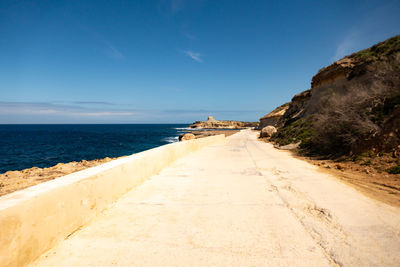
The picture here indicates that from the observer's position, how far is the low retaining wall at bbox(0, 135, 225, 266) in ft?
6.68

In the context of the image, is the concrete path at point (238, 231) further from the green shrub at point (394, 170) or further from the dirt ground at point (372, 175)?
the green shrub at point (394, 170)

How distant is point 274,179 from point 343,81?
18.0 meters

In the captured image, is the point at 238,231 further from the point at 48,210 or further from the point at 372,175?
the point at 372,175

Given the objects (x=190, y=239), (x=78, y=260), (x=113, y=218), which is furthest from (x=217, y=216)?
(x=78, y=260)

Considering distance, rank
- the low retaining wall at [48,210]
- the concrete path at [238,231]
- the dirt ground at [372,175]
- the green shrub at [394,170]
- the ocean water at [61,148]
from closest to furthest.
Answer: the low retaining wall at [48,210]
the concrete path at [238,231]
the dirt ground at [372,175]
the green shrub at [394,170]
the ocean water at [61,148]

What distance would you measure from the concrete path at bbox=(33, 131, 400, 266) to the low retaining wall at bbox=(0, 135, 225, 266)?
18cm

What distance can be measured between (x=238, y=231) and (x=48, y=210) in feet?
8.13

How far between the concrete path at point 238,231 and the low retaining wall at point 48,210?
0.58ft

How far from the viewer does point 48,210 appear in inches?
98.0

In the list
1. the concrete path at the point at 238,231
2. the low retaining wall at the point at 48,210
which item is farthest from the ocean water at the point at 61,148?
the concrete path at the point at 238,231

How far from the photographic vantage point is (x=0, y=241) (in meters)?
1.92

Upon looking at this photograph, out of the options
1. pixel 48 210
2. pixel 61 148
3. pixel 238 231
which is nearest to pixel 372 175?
pixel 238 231

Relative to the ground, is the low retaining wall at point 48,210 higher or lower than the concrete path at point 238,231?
higher

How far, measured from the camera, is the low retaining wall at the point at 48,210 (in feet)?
6.68
